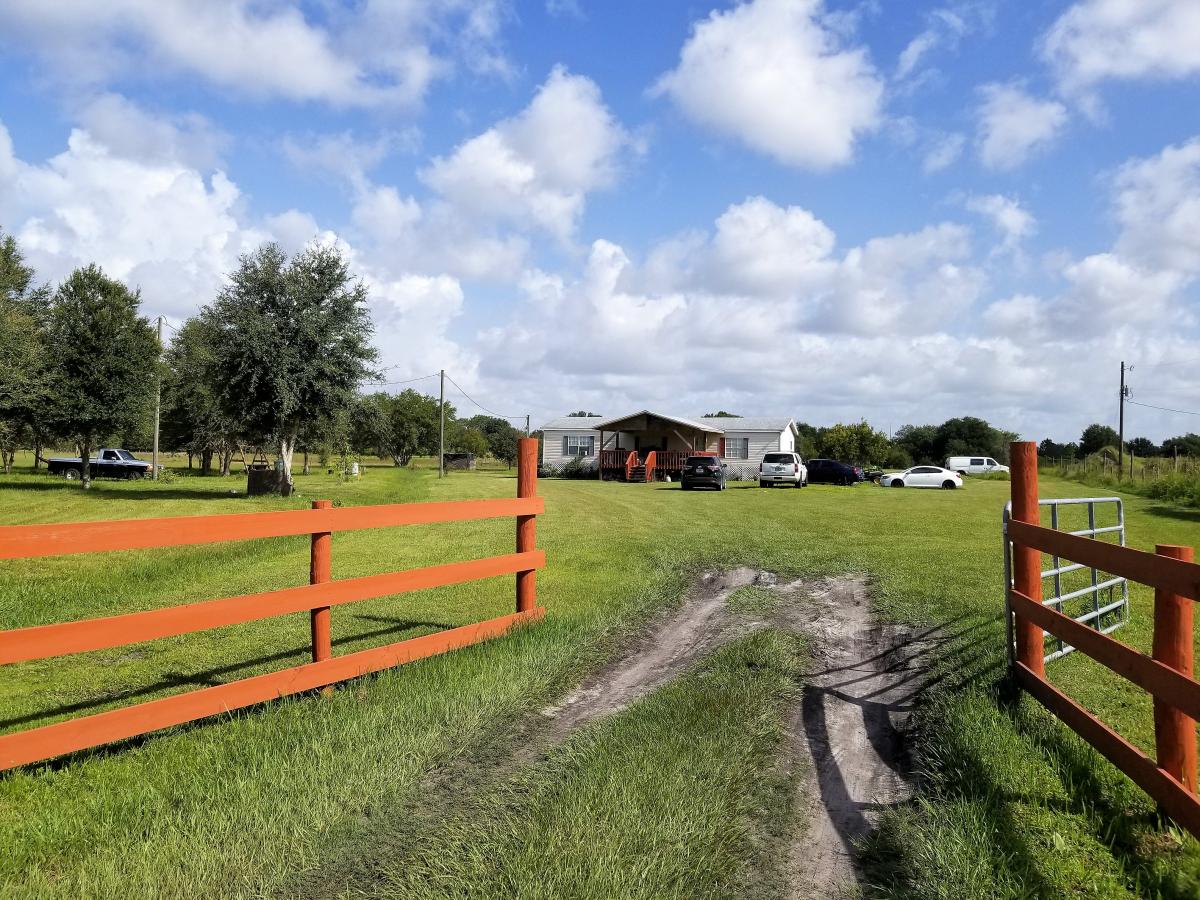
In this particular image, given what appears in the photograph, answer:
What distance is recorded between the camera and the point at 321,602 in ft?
17.1

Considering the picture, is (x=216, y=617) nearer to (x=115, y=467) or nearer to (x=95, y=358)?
(x=95, y=358)

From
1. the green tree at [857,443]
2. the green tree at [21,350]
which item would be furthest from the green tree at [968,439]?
the green tree at [21,350]

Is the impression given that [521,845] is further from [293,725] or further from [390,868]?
[293,725]

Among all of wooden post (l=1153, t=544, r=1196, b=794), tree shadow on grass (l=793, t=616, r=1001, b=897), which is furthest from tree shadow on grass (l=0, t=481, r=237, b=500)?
wooden post (l=1153, t=544, r=1196, b=794)

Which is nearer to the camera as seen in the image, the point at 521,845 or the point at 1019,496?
the point at 521,845

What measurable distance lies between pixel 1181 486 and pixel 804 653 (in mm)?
30531

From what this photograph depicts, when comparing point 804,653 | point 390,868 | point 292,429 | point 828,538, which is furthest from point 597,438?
point 390,868

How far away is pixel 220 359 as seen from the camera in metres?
25.0

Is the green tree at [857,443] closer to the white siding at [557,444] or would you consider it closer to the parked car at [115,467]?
the white siding at [557,444]

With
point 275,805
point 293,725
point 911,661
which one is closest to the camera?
point 275,805

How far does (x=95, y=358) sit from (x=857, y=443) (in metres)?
61.1

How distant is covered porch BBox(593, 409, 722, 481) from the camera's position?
47000mm

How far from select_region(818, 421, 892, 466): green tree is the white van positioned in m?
6.46

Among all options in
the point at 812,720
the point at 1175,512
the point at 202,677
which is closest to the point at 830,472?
the point at 1175,512
